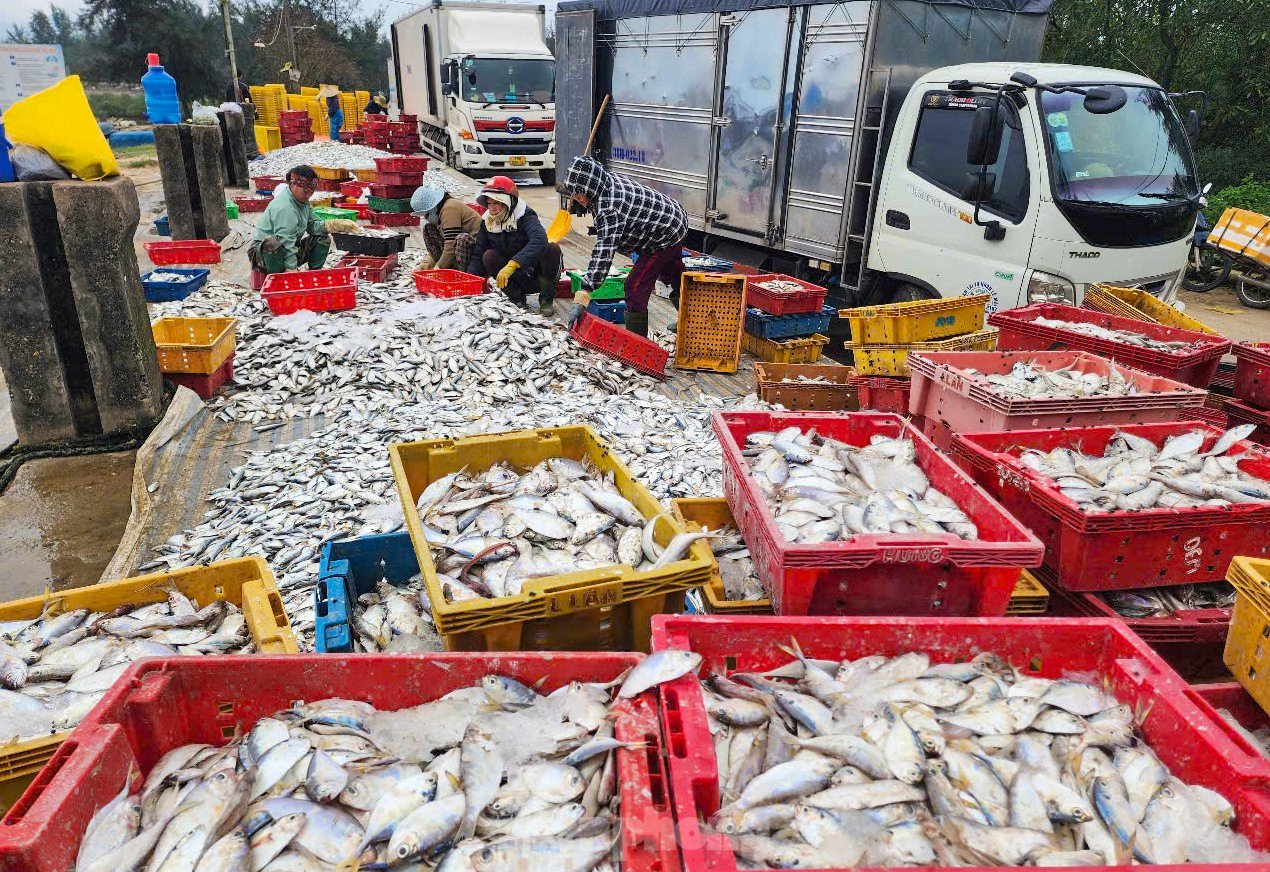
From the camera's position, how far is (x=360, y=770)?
195 cm

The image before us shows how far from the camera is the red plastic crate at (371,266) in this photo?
9625mm

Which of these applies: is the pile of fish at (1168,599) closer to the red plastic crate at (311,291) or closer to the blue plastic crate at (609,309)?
the blue plastic crate at (609,309)

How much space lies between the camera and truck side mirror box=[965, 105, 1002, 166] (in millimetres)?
6398

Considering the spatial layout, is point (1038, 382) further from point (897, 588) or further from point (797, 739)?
point (797, 739)

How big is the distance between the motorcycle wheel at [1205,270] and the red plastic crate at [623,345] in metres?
11.0

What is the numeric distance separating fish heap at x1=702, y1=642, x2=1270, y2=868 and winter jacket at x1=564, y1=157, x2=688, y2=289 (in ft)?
18.9

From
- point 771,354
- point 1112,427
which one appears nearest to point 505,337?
point 771,354

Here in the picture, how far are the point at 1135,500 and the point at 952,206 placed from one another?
4.95 m

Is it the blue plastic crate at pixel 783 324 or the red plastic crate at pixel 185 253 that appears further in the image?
the red plastic crate at pixel 185 253

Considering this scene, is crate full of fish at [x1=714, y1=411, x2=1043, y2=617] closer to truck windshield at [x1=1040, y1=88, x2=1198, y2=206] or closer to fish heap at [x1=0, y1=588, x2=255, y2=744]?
fish heap at [x1=0, y1=588, x2=255, y2=744]

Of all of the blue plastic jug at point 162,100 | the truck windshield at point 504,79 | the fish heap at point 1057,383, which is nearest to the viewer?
the fish heap at point 1057,383

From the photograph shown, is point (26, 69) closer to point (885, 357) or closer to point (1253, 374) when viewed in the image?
point (885, 357)

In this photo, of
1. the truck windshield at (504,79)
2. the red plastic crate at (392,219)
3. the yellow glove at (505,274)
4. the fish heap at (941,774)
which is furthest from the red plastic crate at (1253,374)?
the truck windshield at (504,79)

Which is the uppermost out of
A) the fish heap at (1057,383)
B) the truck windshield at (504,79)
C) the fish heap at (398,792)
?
the truck windshield at (504,79)
